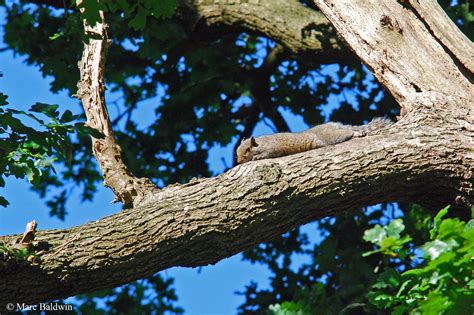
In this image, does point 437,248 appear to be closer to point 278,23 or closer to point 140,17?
point 140,17

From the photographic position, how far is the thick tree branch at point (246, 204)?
14.8 feet

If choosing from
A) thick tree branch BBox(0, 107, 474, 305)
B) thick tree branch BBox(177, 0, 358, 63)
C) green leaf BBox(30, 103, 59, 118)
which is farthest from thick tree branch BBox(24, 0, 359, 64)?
green leaf BBox(30, 103, 59, 118)

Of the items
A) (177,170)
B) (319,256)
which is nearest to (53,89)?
(177,170)

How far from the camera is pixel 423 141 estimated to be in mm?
5039

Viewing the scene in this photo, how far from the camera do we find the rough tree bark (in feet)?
14.8

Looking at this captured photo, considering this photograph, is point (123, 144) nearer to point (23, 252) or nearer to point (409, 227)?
point (409, 227)

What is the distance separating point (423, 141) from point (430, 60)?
82 cm

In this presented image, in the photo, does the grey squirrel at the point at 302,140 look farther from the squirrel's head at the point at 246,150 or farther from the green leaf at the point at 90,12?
the green leaf at the point at 90,12

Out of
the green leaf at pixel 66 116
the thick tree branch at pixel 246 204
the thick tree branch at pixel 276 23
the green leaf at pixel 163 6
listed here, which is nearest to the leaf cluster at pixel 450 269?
the thick tree branch at pixel 246 204

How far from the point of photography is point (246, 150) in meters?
7.16

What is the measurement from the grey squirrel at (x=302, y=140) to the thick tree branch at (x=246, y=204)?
1.09m

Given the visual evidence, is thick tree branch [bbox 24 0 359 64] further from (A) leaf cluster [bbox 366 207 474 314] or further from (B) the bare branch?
(A) leaf cluster [bbox 366 207 474 314]

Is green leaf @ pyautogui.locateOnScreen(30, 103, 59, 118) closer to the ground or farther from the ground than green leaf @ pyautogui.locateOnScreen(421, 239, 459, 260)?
farther from the ground

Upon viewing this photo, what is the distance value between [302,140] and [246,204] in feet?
6.76
